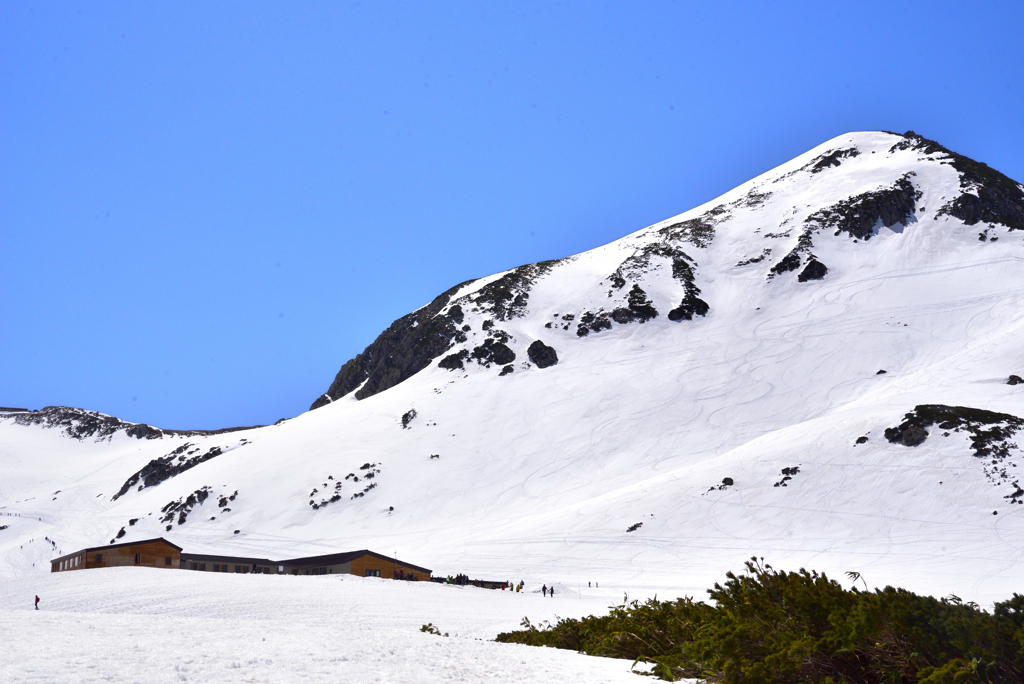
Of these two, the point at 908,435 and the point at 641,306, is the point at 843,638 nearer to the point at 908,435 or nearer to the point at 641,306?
the point at 908,435

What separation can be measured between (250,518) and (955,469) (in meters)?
81.5

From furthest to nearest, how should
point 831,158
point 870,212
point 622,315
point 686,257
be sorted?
point 831,158, point 686,257, point 870,212, point 622,315

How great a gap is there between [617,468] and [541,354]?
39.5m

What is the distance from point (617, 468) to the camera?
88750 mm

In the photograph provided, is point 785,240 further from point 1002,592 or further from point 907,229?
point 1002,592

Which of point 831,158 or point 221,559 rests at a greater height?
point 831,158

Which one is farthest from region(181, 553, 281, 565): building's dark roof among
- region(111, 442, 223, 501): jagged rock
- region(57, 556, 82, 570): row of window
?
region(111, 442, 223, 501): jagged rock

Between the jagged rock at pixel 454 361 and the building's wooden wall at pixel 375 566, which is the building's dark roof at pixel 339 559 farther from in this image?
the jagged rock at pixel 454 361

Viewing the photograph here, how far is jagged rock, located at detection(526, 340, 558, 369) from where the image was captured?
405 ft

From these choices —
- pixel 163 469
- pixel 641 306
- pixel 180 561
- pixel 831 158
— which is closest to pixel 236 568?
pixel 180 561

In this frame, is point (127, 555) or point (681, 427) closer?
point (127, 555)

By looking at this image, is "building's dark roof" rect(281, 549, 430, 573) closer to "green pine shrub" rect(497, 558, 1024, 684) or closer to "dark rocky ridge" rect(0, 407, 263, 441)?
"green pine shrub" rect(497, 558, 1024, 684)

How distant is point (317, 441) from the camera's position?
11606 centimetres

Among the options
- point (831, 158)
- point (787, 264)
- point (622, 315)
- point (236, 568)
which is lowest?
point (236, 568)
